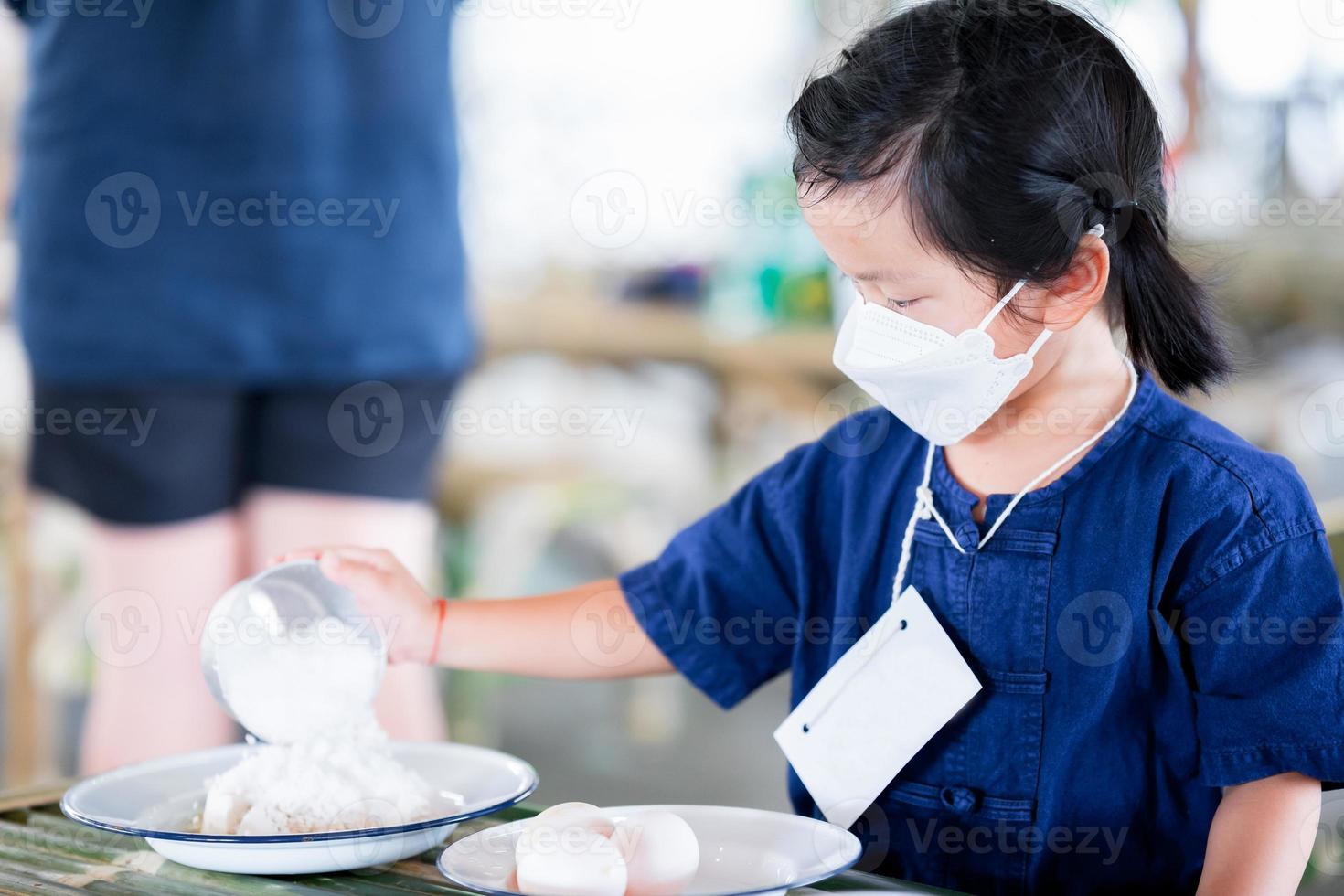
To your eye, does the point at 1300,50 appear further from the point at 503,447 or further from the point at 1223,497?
the point at 1223,497

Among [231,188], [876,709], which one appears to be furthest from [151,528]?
[876,709]

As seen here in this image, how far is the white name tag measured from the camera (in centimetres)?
90

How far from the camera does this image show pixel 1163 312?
3.04 feet

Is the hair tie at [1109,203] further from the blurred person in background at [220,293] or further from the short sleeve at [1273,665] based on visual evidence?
the blurred person in background at [220,293]

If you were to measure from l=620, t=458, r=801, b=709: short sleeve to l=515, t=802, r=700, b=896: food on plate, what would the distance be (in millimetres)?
271

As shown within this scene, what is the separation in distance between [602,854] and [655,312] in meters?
2.47

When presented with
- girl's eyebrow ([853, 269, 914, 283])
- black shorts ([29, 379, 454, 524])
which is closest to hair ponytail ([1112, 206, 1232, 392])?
girl's eyebrow ([853, 269, 914, 283])

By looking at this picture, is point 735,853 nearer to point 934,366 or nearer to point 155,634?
point 934,366

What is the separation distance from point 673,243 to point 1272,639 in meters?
2.83

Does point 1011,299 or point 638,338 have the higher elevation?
point 638,338

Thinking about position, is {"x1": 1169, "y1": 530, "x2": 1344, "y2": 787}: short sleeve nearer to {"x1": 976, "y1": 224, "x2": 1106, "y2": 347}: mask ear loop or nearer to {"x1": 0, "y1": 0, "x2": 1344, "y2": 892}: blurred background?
{"x1": 976, "y1": 224, "x2": 1106, "y2": 347}: mask ear loop

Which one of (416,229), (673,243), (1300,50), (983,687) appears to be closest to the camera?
(983,687)

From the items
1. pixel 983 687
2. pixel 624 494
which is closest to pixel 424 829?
pixel 983 687

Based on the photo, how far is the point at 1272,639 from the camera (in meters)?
0.82
